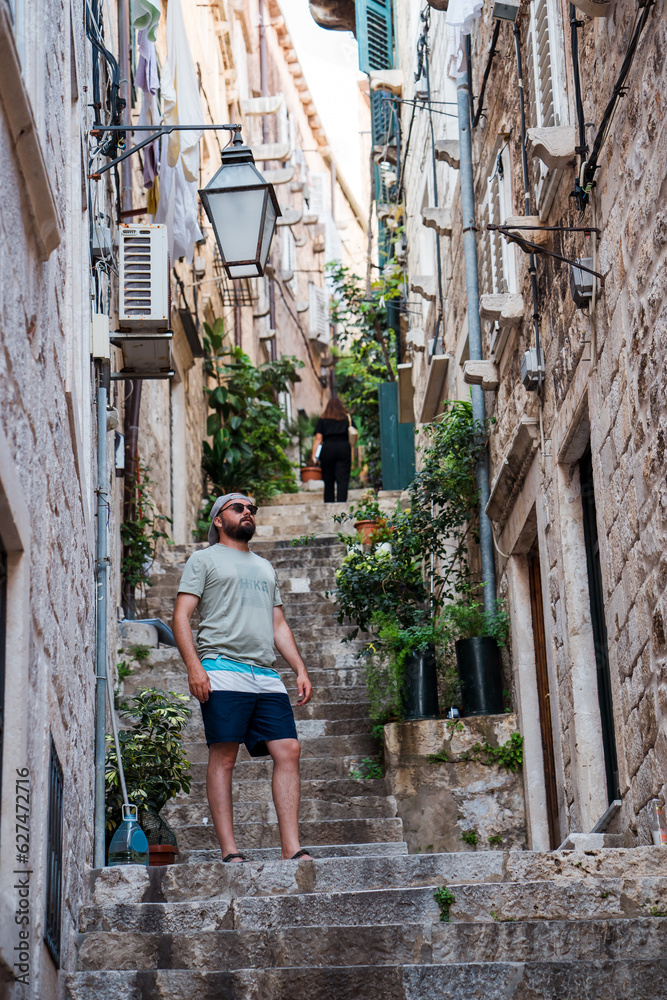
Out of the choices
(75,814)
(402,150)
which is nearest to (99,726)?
(75,814)

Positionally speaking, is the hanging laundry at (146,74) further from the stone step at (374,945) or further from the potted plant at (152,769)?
the stone step at (374,945)

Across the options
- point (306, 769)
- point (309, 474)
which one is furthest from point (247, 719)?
point (309, 474)

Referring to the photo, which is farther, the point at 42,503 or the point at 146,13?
the point at 146,13

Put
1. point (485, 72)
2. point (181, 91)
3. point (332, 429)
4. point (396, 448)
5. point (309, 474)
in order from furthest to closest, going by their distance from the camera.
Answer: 1. point (309, 474)
2. point (396, 448)
3. point (332, 429)
4. point (181, 91)
5. point (485, 72)

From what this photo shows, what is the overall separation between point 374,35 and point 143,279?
34.9 feet

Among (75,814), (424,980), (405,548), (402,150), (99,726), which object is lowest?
(424,980)

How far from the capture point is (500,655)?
25.8 feet

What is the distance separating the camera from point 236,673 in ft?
17.7

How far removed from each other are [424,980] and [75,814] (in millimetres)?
1381

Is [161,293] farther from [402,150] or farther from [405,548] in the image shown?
[402,150]

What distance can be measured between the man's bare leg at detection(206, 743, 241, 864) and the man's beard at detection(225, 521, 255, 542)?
3.05ft

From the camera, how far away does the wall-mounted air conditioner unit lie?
24.8ft

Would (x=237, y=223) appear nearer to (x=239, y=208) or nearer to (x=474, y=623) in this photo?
(x=239, y=208)

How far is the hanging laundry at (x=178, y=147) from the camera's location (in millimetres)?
10047
